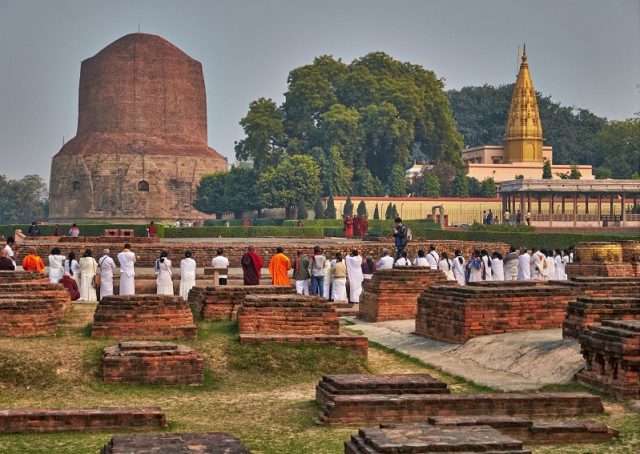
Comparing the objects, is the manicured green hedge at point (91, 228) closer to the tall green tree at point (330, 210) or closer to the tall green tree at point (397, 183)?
the tall green tree at point (330, 210)

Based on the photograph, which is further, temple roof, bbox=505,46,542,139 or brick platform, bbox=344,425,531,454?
temple roof, bbox=505,46,542,139

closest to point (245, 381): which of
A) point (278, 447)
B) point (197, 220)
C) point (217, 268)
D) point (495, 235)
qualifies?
point (278, 447)

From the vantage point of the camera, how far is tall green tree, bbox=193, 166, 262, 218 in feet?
174

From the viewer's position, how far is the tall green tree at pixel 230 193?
53.0 m

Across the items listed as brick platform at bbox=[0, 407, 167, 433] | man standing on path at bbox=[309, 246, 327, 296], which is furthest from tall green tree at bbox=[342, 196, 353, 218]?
brick platform at bbox=[0, 407, 167, 433]

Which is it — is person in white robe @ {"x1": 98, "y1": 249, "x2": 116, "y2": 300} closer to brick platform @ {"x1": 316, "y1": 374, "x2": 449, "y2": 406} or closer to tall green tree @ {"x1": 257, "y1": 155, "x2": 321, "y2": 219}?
brick platform @ {"x1": 316, "y1": 374, "x2": 449, "y2": 406}

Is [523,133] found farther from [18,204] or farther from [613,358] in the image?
[613,358]

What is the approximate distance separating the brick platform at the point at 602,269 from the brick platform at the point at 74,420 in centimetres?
1095

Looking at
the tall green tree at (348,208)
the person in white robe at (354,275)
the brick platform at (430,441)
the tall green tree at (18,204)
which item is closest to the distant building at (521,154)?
the tall green tree at (348,208)

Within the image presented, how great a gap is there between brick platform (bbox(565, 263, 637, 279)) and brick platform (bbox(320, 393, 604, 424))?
32.5 feet

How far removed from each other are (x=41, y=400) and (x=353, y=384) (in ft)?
6.97

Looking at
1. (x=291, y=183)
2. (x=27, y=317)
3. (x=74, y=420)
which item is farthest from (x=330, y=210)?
(x=74, y=420)

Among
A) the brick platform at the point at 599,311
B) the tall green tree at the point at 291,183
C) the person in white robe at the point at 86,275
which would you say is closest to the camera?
the brick platform at the point at 599,311

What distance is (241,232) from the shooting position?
37.2 metres
